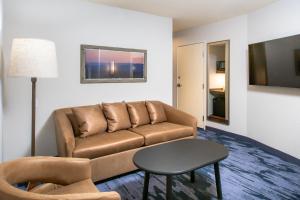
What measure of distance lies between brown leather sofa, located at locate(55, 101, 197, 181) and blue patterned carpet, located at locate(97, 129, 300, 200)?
10.1 inches

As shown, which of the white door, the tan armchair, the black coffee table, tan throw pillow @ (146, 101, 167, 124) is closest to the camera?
the tan armchair

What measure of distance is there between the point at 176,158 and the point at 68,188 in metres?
0.95

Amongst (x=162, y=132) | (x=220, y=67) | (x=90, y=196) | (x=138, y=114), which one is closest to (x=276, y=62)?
(x=162, y=132)

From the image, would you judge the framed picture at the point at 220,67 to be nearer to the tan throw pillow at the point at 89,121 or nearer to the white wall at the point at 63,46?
the white wall at the point at 63,46

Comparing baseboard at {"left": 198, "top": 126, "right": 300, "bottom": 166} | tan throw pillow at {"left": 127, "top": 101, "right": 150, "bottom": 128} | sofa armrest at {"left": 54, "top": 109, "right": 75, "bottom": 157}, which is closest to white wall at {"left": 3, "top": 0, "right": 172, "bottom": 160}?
tan throw pillow at {"left": 127, "top": 101, "right": 150, "bottom": 128}

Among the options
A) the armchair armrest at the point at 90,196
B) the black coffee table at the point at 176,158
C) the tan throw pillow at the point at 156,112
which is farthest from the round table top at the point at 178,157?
the tan throw pillow at the point at 156,112

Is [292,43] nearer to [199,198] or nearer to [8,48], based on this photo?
[199,198]

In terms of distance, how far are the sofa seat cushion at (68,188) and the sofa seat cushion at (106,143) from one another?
26.0 inches

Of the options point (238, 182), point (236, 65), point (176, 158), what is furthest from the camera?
point (236, 65)

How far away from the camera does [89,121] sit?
2.85m

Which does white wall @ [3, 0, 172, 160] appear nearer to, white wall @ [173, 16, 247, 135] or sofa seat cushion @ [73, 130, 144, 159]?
sofa seat cushion @ [73, 130, 144, 159]

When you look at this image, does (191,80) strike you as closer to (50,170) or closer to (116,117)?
(116,117)

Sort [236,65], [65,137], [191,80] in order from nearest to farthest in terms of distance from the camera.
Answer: [65,137] → [236,65] → [191,80]

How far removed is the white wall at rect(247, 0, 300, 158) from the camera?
123 inches
